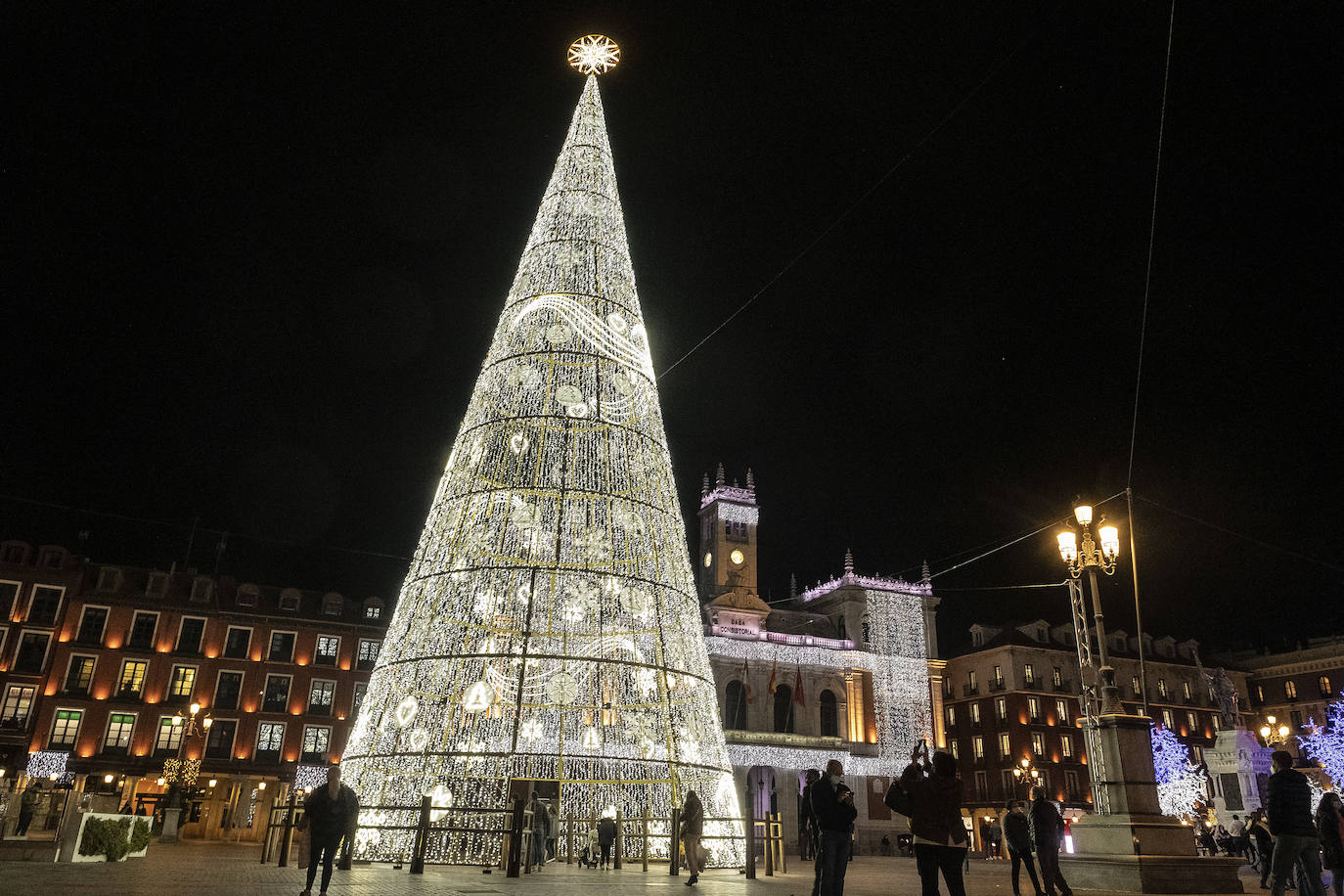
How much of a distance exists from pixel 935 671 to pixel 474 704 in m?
49.3

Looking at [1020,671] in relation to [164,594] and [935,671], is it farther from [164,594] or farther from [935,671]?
[164,594]

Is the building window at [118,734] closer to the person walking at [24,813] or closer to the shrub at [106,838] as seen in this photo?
the person walking at [24,813]

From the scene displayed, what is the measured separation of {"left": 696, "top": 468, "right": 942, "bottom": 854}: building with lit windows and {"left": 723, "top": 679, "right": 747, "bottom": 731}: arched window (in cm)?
6

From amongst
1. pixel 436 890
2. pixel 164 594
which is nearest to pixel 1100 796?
pixel 436 890

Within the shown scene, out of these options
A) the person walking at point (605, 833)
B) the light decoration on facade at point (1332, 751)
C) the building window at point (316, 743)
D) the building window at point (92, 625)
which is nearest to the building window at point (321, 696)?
the building window at point (316, 743)

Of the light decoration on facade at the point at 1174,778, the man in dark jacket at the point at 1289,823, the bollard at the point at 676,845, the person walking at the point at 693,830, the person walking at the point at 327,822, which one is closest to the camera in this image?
the man in dark jacket at the point at 1289,823

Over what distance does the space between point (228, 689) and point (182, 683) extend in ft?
6.44

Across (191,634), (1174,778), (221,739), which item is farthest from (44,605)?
(1174,778)

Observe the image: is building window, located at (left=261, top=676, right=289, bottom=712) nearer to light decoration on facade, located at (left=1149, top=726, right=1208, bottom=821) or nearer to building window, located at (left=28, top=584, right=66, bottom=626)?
building window, located at (left=28, top=584, right=66, bottom=626)

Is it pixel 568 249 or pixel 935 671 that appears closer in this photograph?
pixel 568 249

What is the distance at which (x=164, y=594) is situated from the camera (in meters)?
40.8

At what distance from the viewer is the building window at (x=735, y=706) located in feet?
158

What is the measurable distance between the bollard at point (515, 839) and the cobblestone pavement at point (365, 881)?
19 centimetres

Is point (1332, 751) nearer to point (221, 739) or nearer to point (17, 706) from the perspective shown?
point (221, 739)
